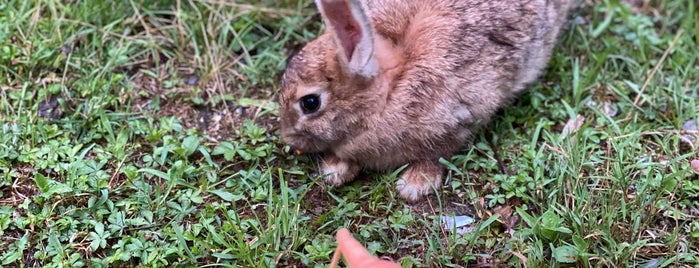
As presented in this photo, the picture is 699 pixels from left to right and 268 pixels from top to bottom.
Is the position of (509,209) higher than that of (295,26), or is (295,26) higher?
(295,26)

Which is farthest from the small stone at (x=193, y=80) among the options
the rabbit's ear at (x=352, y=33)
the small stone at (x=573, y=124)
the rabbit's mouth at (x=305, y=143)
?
the small stone at (x=573, y=124)

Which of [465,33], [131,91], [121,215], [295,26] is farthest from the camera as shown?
A: [295,26]

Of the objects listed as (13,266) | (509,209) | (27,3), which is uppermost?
(27,3)

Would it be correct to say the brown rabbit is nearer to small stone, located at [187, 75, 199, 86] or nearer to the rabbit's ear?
the rabbit's ear

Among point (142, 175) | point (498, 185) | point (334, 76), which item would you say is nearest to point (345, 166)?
point (334, 76)

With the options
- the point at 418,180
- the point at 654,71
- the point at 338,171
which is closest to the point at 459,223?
the point at 418,180

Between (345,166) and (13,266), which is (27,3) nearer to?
(13,266)

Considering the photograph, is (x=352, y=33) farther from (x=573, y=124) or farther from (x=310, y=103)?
(x=573, y=124)
